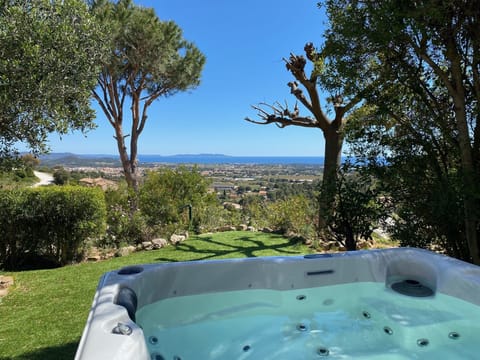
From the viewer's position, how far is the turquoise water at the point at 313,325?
2.31 m

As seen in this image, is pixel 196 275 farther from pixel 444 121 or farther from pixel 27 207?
pixel 27 207

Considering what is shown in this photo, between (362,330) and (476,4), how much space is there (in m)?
3.14

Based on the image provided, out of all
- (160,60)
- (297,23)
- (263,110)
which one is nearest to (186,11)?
(160,60)

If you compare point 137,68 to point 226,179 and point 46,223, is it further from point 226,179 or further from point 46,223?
point 226,179

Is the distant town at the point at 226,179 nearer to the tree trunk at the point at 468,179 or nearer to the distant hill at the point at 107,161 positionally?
the distant hill at the point at 107,161

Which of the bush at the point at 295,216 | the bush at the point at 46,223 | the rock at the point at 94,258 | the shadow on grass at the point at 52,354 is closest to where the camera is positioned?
the shadow on grass at the point at 52,354

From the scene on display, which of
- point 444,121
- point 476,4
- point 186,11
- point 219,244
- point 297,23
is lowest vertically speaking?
point 219,244

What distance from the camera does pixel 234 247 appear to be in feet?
19.1

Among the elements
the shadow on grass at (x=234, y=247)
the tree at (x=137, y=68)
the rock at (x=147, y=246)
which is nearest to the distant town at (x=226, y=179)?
the shadow on grass at (x=234, y=247)

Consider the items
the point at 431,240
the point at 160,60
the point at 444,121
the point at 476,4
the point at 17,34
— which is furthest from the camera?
the point at 160,60

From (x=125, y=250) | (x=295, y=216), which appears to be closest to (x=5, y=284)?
(x=125, y=250)

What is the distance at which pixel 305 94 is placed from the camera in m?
6.80

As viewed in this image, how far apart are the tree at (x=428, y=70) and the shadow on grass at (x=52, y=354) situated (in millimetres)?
3767

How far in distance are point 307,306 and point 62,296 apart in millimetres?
2833
